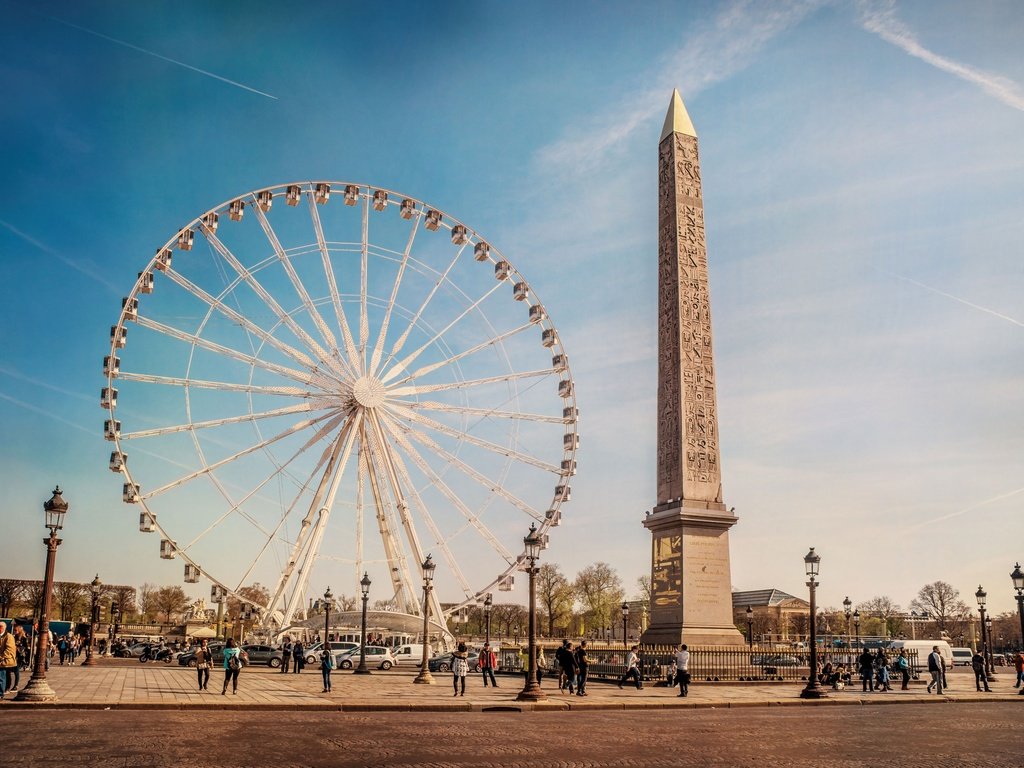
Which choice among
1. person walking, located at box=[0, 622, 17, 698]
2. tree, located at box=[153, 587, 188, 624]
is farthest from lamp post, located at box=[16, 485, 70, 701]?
tree, located at box=[153, 587, 188, 624]

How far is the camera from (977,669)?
99.5 ft

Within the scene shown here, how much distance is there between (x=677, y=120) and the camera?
31234mm

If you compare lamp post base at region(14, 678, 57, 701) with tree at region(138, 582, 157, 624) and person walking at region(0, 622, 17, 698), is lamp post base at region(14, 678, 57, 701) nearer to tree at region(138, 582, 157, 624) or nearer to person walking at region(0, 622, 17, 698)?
person walking at region(0, 622, 17, 698)

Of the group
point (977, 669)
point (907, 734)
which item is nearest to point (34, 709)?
point (907, 734)

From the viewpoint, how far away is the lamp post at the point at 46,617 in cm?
1830

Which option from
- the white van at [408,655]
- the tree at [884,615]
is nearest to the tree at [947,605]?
the tree at [884,615]

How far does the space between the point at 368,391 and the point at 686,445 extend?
12856mm

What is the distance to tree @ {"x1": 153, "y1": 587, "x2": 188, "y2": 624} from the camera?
111 metres

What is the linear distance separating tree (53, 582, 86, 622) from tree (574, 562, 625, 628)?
47104 mm

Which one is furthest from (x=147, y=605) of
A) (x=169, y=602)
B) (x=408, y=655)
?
(x=408, y=655)

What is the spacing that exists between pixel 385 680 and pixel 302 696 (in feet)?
31.4

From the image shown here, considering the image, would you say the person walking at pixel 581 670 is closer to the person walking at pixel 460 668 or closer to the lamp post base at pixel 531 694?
the lamp post base at pixel 531 694

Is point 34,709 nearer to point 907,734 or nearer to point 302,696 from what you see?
point 302,696

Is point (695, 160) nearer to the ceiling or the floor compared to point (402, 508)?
nearer to the ceiling
